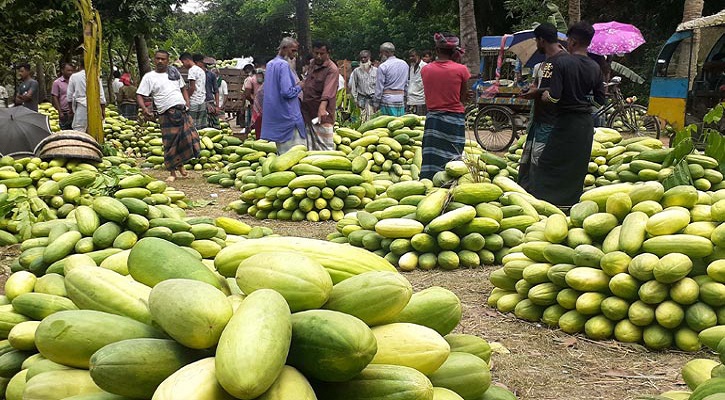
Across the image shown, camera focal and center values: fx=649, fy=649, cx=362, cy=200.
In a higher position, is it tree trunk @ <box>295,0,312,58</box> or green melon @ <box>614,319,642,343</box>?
tree trunk @ <box>295,0,312,58</box>

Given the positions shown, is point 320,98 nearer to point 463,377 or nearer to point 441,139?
point 441,139

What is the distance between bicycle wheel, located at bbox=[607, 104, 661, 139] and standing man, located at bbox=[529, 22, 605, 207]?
27.0ft

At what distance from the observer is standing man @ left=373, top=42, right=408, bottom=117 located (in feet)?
41.2

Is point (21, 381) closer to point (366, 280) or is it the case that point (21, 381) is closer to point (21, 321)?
point (21, 321)

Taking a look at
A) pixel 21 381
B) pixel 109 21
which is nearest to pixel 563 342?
pixel 21 381

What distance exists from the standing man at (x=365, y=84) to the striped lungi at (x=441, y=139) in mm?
6297

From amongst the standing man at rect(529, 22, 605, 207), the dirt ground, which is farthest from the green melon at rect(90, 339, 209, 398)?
the standing man at rect(529, 22, 605, 207)

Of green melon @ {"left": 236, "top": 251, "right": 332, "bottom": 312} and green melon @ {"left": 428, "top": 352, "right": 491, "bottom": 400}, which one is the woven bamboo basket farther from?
green melon @ {"left": 428, "top": 352, "right": 491, "bottom": 400}

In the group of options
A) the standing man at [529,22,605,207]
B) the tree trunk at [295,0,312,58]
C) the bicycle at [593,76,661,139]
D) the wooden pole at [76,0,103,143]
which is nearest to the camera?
the standing man at [529,22,605,207]

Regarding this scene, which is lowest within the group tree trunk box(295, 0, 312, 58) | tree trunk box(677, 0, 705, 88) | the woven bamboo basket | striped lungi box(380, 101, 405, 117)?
the woven bamboo basket

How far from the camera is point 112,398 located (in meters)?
1.49

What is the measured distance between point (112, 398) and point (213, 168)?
392 inches

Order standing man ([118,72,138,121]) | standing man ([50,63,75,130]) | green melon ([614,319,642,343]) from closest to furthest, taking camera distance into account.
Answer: green melon ([614,319,642,343])
standing man ([50,63,75,130])
standing man ([118,72,138,121])

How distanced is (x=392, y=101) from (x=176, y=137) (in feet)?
14.8
